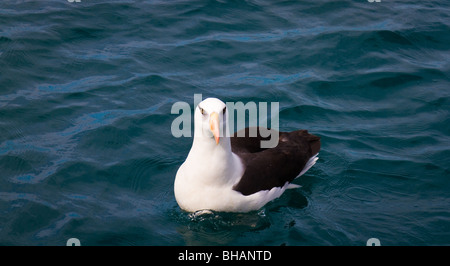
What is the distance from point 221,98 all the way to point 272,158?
95.4 inches

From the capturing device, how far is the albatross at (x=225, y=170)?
6.84 m

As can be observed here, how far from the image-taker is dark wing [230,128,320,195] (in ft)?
24.3

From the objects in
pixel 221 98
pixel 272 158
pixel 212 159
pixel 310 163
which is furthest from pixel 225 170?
pixel 221 98

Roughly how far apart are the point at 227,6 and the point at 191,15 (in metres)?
0.83

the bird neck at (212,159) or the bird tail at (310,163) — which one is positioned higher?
the bird neck at (212,159)

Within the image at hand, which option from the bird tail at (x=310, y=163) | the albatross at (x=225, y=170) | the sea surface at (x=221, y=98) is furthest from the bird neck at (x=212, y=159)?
the bird tail at (x=310, y=163)

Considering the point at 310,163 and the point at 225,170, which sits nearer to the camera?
the point at 225,170

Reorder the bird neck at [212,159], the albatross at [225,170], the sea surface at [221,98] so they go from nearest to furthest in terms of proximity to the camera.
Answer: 1. the albatross at [225,170]
2. the bird neck at [212,159]
3. the sea surface at [221,98]

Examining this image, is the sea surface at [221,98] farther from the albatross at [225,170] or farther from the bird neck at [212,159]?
the bird neck at [212,159]

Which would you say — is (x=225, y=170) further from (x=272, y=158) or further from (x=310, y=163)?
(x=310, y=163)

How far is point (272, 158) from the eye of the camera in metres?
7.71

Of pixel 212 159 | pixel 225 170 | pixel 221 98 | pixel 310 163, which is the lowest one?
pixel 310 163

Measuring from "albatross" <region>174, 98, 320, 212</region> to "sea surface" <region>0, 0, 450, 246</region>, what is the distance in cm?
23

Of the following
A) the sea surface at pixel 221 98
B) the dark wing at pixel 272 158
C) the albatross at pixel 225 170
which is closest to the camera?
the albatross at pixel 225 170
